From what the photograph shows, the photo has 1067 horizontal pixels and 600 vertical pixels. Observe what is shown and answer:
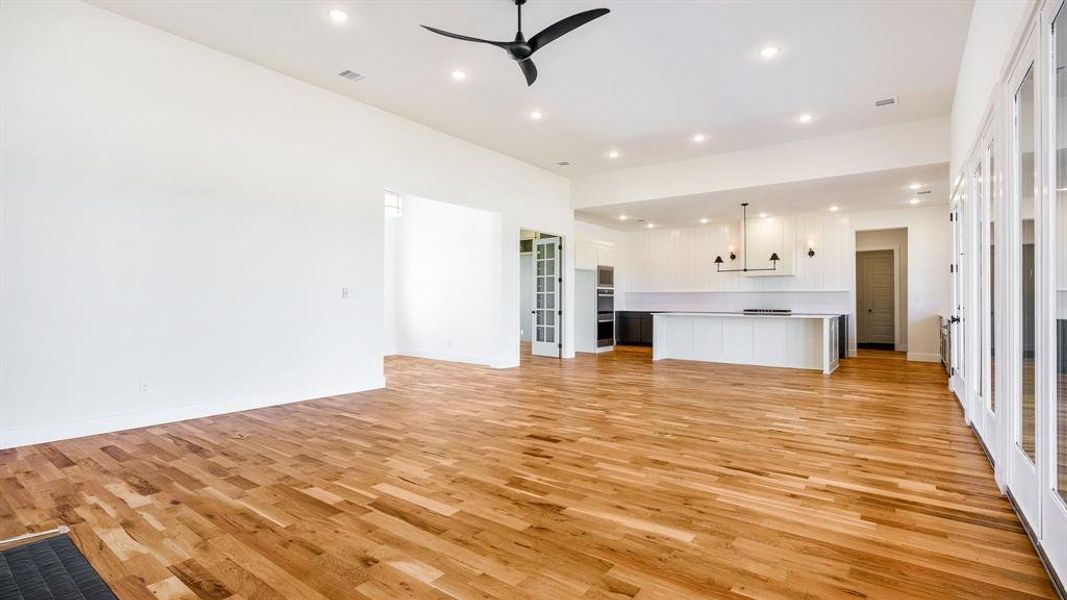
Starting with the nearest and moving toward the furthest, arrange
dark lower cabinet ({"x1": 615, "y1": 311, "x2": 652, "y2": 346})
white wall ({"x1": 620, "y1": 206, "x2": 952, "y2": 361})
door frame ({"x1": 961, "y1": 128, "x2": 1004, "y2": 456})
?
door frame ({"x1": 961, "y1": 128, "x2": 1004, "y2": 456})
white wall ({"x1": 620, "y1": 206, "x2": 952, "y2": 361})
dark lower cabinet ({"x1": 615, "y1": 311, "x2": 652, "y2": 346})

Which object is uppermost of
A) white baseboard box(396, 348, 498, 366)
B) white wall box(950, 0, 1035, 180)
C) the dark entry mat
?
white wall box(950, 0, 1035, 180)

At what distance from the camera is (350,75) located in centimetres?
533

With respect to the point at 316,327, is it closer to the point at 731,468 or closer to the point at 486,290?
the point at 486,290

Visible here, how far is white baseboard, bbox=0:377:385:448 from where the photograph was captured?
151 inches

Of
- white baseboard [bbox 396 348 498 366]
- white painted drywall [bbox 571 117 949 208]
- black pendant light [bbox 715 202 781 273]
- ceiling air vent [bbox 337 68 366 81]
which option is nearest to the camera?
ceiling air vent [bbox 337 68 366 81]

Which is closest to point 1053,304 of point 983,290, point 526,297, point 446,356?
point 983,290

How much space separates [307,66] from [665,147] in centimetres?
484

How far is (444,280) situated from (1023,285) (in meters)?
8.10

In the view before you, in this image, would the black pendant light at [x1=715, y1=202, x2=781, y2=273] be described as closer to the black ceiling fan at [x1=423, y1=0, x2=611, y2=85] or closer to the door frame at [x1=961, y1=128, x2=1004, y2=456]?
the door frame at [x1=961, y1=128, x2=1004, y2=456]

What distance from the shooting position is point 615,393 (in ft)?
19.7

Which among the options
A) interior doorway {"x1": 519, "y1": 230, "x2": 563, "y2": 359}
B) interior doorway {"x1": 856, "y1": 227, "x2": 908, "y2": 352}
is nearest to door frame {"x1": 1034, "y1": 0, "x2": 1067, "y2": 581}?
interior doorway {"x1": 519, "y1": 230, "x2": 563, "y2": 359}

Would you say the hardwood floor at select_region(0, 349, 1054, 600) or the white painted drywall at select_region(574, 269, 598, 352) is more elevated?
the white painted drywall at select_region(574, 269, 598, 352)

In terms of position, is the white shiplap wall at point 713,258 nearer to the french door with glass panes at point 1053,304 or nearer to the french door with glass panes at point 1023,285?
the french door with glass panes at point 1023,285

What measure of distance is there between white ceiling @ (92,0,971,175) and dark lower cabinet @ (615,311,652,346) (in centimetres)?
576
